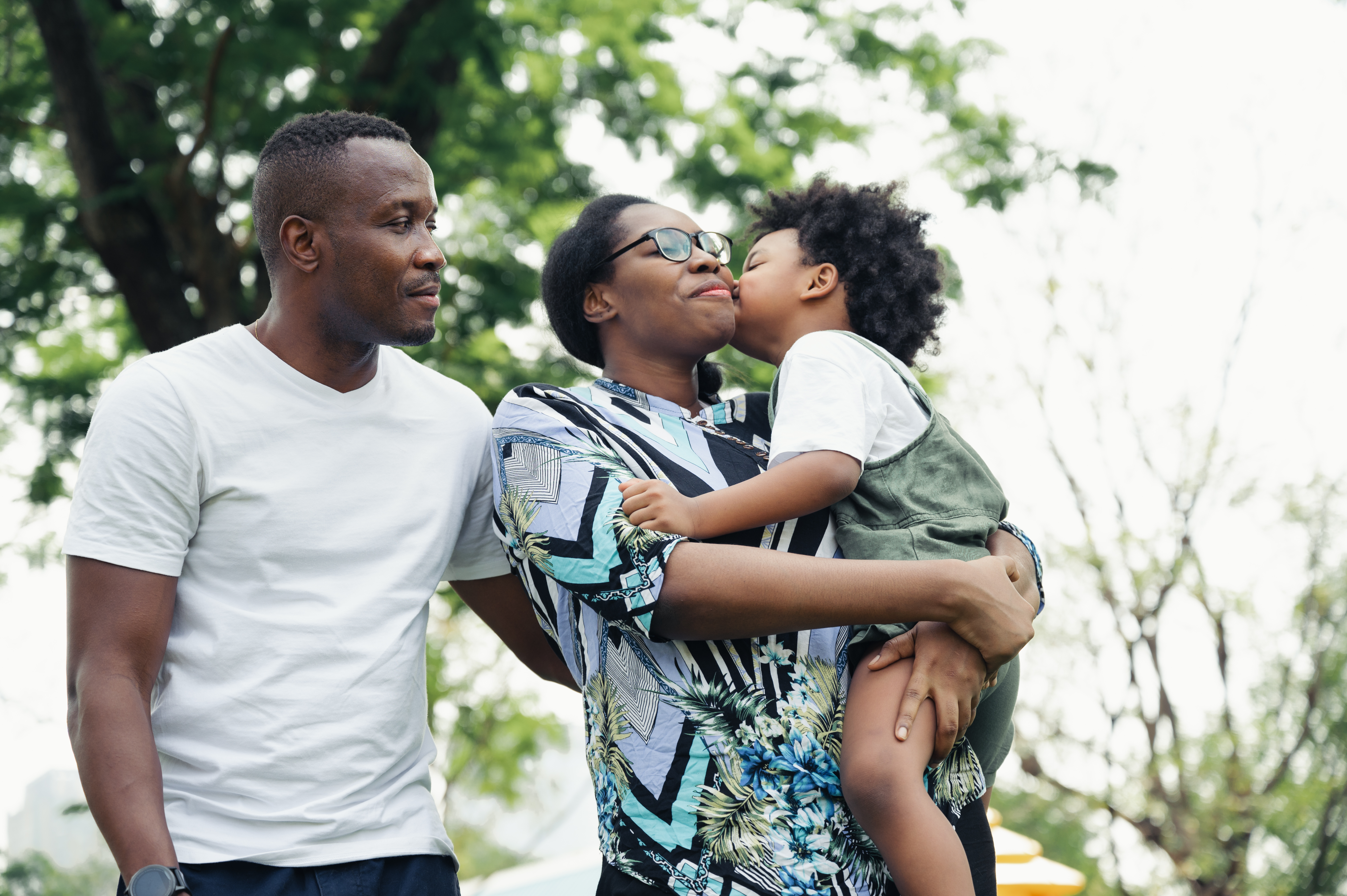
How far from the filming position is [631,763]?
1850 millimetres

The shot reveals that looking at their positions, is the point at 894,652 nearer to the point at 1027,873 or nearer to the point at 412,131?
the point at 1027,873

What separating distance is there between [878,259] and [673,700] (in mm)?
1194

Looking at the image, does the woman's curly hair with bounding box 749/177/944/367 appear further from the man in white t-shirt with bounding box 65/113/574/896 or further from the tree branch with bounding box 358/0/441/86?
the tree branch with bounding box 358/0/441/86

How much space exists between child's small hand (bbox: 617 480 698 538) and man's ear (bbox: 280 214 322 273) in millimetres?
760

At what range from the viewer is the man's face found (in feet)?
6.68

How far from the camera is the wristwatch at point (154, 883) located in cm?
161

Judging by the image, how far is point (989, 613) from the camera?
185 centimetres

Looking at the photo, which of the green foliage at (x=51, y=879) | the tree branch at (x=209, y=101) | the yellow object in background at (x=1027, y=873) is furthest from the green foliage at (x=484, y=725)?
the yellow object in background at (x=1027, y=873)

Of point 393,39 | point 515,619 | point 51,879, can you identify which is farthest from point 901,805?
point 51,879

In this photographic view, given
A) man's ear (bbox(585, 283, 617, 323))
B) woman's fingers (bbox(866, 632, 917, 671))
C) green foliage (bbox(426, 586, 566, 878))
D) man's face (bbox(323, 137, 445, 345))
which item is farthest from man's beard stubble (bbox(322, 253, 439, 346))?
green foliage (bbox(426, 586, 566, 878))

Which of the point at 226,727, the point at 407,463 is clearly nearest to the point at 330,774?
the point at 226,727

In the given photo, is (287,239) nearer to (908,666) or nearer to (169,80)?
(908,666)

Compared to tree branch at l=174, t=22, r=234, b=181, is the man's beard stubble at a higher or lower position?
lower

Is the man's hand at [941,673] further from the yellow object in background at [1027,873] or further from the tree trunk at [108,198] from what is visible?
the tree trunk at [108,198]
